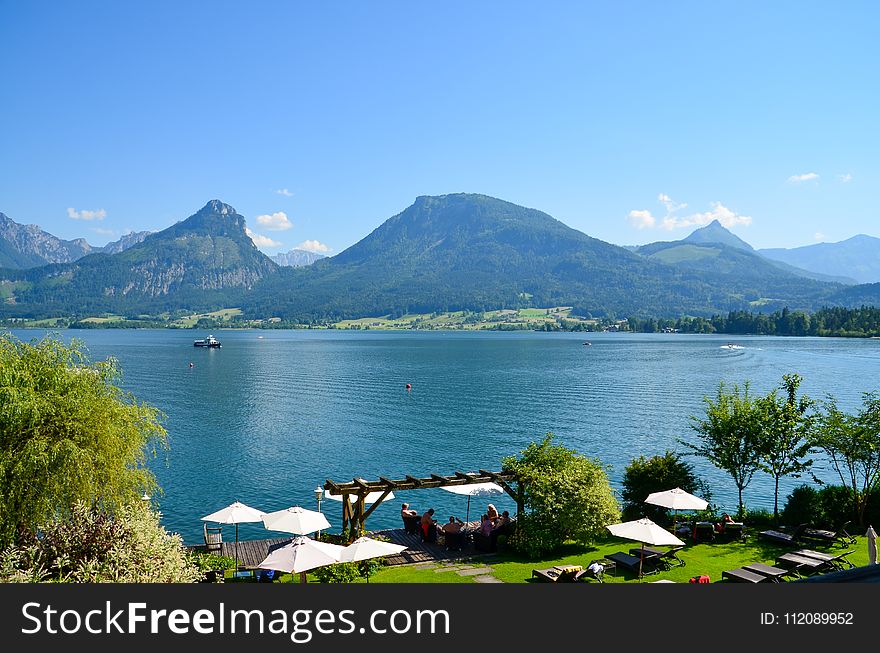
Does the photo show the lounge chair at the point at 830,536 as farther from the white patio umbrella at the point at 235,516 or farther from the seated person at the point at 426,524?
the white patio umbrella at the point at 235,516

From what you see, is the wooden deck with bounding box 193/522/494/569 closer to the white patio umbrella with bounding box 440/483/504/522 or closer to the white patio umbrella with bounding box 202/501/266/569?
the white patio umbrella with bounding box 202/501/266/569

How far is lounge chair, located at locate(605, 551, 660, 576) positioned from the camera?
19906mm

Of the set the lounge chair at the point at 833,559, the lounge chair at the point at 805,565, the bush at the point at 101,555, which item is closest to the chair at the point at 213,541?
the bush at the point at 101,555

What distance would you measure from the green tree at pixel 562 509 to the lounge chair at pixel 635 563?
2009 millimetres

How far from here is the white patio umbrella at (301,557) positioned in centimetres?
1706

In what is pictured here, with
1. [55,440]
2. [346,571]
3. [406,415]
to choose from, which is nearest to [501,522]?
[346,571]

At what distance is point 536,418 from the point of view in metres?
67.1

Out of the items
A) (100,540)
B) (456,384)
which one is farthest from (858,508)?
(456,384)

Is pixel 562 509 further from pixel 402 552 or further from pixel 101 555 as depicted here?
pixel 101 555

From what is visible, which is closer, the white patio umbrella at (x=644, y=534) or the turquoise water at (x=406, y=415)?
the white patio umbrella at (x=644, y=534)

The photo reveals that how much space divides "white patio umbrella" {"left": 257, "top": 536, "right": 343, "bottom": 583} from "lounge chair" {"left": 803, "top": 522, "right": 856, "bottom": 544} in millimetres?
17625
